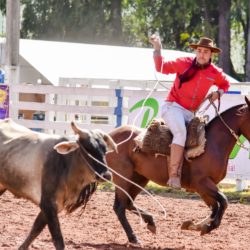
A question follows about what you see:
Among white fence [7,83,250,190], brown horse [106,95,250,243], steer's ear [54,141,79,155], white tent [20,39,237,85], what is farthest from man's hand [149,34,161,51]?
white tent [20,39,237,85]

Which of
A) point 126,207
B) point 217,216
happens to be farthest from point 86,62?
point 217,216

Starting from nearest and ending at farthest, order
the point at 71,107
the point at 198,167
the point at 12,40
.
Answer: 1. the point at 198,167
2. the point at 71,107
3. the point at 12,40

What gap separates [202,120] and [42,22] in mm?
33288

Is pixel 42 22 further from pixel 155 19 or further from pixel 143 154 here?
pixel 143 154

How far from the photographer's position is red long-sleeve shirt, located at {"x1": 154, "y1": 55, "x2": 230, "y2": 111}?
9.37m

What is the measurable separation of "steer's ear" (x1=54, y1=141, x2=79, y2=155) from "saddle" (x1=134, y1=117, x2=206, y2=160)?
2.15 metres

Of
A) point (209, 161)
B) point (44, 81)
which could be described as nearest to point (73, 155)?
point (209, 161)

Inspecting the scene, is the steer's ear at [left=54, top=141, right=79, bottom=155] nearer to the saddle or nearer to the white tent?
the saddle

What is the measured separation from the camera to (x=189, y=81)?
30.7 ft

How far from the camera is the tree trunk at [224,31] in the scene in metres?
34.1

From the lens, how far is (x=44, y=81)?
90.6ft

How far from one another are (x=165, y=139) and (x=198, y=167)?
472 mm

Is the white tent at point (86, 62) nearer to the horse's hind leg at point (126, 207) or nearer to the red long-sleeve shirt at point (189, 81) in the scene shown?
the horse's hind leg at point (126, 207)

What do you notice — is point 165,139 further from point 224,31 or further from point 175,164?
point 224,31
